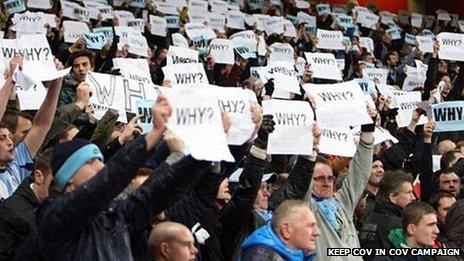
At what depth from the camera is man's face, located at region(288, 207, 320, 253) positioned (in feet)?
18.2

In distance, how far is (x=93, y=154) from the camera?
15.0ft

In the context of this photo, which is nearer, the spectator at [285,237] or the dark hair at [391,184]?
the spectator at [285,237]

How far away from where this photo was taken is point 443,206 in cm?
768

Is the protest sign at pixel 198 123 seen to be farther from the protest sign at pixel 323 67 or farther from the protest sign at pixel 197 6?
the protest sign at pixel 197 6

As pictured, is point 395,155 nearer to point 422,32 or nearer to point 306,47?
point 306,47

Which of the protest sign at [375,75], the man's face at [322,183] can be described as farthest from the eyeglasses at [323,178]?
the protest sign at [375,75]

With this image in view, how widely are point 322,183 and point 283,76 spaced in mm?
3933

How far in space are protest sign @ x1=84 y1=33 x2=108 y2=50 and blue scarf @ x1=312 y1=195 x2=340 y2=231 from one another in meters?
4.69

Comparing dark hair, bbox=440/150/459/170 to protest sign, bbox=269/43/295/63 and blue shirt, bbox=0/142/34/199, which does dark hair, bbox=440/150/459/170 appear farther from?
protest sign, bbox=269/43/295/63

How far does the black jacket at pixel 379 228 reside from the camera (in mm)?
6781

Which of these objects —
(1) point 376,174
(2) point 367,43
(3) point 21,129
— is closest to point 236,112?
(3) point 21,129

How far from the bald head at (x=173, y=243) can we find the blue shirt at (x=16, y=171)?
132cm

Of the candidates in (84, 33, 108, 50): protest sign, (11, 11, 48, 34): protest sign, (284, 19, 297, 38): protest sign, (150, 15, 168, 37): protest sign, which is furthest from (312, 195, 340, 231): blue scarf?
(284, 19, 297, 38): protest sign

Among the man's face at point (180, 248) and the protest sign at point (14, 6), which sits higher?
the man's face at point (180, 248)
